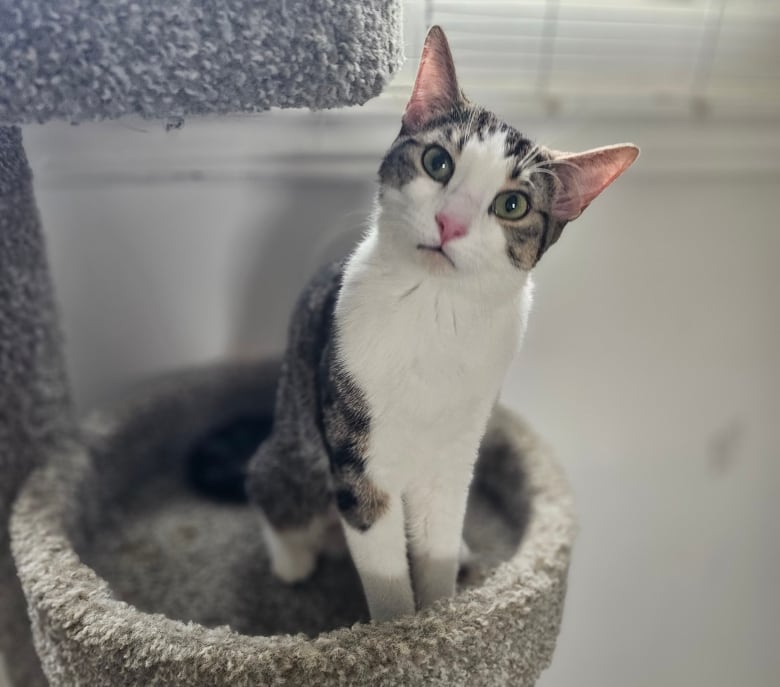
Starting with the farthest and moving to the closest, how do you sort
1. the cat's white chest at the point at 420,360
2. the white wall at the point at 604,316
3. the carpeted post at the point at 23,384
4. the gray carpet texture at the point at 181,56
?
1. the white wall at the point at 604,316
2. the carpeted post at the point at 23,384
3. the cat's white chest at the point at 420,360
4. the gray carpet texture at the point at 181,56

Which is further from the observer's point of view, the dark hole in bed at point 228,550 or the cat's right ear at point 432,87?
the dark hole in bed at point 228,550

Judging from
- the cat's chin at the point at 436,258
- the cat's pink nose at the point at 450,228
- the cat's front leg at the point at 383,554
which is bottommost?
the cat's front leg at the point at 383,554

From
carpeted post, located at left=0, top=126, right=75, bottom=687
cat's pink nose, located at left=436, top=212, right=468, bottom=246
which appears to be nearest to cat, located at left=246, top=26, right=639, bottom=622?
cat's pink nose, located at left=436, top=212, right=468, bottom=246

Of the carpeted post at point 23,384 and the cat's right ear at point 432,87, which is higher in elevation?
the cat's right ear at point 432,87

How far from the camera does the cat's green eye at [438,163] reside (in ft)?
1.80

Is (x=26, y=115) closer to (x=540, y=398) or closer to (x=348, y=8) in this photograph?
(x=348, y=8)

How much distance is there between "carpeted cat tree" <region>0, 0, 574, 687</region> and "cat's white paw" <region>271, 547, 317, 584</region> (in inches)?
0.5

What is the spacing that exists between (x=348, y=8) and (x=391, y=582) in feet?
1.53

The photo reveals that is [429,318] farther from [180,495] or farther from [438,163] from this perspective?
[180,495]

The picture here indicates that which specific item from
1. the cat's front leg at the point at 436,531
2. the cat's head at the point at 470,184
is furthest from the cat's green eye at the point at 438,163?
the cat's front leg at the point at 436,531

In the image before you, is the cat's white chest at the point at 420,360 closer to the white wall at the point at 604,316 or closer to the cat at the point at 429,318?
the cat at the point at 429,318

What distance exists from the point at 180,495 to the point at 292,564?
252 millimetres

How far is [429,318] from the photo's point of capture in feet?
1.89

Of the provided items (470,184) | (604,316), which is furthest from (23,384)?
(604,316)
